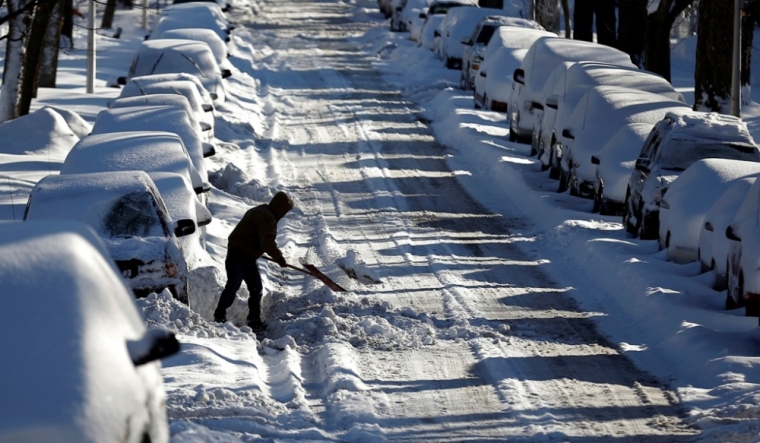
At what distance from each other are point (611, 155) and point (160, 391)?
1251 cm

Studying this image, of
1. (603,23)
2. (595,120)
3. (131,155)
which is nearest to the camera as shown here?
(131,155)

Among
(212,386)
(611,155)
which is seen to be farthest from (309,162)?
(212,386)

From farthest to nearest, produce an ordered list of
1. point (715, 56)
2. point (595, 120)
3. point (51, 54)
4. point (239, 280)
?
1. point (51, 54)
2. point (715, 56)
3. point (595, 120)
4. point (239, 280)

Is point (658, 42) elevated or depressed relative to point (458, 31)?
depressed

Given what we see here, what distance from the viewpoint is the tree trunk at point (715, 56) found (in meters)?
21.1

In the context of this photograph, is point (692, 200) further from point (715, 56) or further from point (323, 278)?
point (715, 56)

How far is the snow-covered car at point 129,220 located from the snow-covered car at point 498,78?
661 inches

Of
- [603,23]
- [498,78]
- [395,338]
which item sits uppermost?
[603,23]

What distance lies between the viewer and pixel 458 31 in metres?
36.4

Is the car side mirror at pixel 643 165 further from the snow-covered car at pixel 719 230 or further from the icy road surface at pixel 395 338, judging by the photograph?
the snow-covered car at pixel 719 230

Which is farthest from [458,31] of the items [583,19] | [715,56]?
[715,56]

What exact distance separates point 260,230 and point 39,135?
993 centimetres

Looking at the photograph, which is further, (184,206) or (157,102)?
(157,102)

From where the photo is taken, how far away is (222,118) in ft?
85.3
